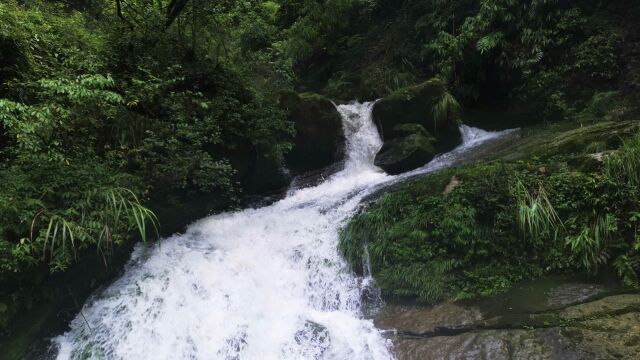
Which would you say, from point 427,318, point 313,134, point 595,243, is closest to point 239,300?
point 427,318

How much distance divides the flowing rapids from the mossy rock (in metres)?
4.06

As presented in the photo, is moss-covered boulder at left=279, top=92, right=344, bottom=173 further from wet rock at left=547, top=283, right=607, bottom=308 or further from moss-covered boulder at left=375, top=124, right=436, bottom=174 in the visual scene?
wet rock at left=547, top=283, right=607, bottom=308

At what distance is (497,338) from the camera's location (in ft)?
15.1

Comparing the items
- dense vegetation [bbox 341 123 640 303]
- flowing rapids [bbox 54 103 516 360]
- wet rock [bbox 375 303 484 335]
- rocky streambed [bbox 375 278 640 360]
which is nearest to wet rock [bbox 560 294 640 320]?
rocky streambed [bbox 375 278 640 360]

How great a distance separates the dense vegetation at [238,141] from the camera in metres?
5.12

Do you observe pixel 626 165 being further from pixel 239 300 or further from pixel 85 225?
pixel 85 225

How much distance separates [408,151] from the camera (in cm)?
1041

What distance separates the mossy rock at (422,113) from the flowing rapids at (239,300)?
4056mm

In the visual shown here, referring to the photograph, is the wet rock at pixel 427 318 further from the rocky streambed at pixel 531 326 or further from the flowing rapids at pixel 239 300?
the flowing rapids at pixel 239 300

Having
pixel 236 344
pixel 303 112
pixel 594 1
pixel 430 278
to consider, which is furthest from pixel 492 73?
pixel 236 344

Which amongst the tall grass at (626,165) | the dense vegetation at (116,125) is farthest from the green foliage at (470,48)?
the dense vegetation at (116,125)

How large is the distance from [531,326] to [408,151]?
247 inches

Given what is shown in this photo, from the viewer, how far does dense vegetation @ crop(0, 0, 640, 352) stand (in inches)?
202

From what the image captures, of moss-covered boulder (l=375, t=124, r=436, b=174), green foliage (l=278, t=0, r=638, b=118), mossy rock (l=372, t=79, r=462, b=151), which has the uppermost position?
green foliage (l=278, t=0, r=638, b=118)
